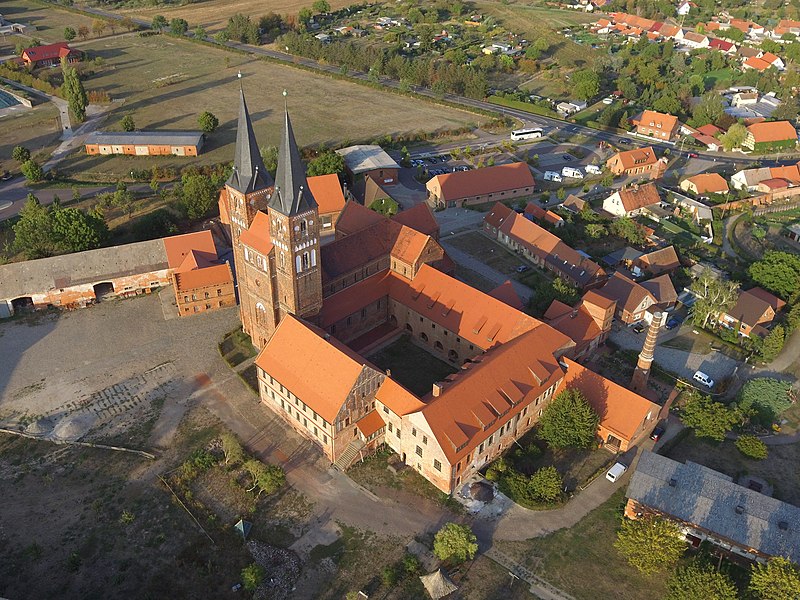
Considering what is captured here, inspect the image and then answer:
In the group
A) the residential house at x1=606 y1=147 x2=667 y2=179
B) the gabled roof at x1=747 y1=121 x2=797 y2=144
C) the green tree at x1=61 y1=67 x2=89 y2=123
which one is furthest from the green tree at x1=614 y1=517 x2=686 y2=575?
the green tree at x1=61 y1=67 x2=89 y2=123

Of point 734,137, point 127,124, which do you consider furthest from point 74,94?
point 734,137

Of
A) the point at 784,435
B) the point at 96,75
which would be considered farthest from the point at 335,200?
the point at 96,75

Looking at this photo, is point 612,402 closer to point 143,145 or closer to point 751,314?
point 751,314

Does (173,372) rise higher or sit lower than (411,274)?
lower

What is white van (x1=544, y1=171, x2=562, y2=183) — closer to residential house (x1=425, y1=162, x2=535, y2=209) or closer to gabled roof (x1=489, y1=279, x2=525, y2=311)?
residential house (x1=425, y1=162, x2=535, y2=209)

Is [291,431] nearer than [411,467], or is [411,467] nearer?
[411,467]

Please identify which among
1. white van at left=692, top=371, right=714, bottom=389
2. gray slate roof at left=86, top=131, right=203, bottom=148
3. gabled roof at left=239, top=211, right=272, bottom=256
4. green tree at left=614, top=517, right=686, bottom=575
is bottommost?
gray slate roof at left=86, top=131, right=203, bottom=148

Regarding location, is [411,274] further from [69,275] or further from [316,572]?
[69,275]
